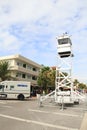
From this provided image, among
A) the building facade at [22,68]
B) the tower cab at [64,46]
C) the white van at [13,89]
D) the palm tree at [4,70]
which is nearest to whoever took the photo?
the tower cab at [64,46]

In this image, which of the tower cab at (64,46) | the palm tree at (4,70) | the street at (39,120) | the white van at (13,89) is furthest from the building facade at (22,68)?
the street at (39,120)

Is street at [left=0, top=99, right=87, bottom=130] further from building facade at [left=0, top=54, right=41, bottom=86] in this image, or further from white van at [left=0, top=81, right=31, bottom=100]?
building facade at [left=0, top=54, right=41, bottom=86]

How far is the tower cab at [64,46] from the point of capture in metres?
28.4

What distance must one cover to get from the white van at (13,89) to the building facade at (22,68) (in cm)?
1380

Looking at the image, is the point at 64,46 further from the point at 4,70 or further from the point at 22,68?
the point at 22,68

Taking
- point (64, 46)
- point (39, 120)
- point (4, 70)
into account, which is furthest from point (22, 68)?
point (39, 120)

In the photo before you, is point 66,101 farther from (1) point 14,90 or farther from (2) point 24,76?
(2) point 24,76

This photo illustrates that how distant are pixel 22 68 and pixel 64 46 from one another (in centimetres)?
2810

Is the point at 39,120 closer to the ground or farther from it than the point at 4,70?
closer to the ground

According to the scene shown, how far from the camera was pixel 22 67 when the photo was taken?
55.9 metres

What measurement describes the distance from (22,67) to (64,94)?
30.5 meters

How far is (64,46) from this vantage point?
28.7m

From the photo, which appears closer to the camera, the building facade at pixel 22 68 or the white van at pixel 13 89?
the white van at pixel 13 89

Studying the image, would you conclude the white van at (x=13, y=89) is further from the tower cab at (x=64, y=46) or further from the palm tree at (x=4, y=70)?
the tower cab at (x=64, y=46)
